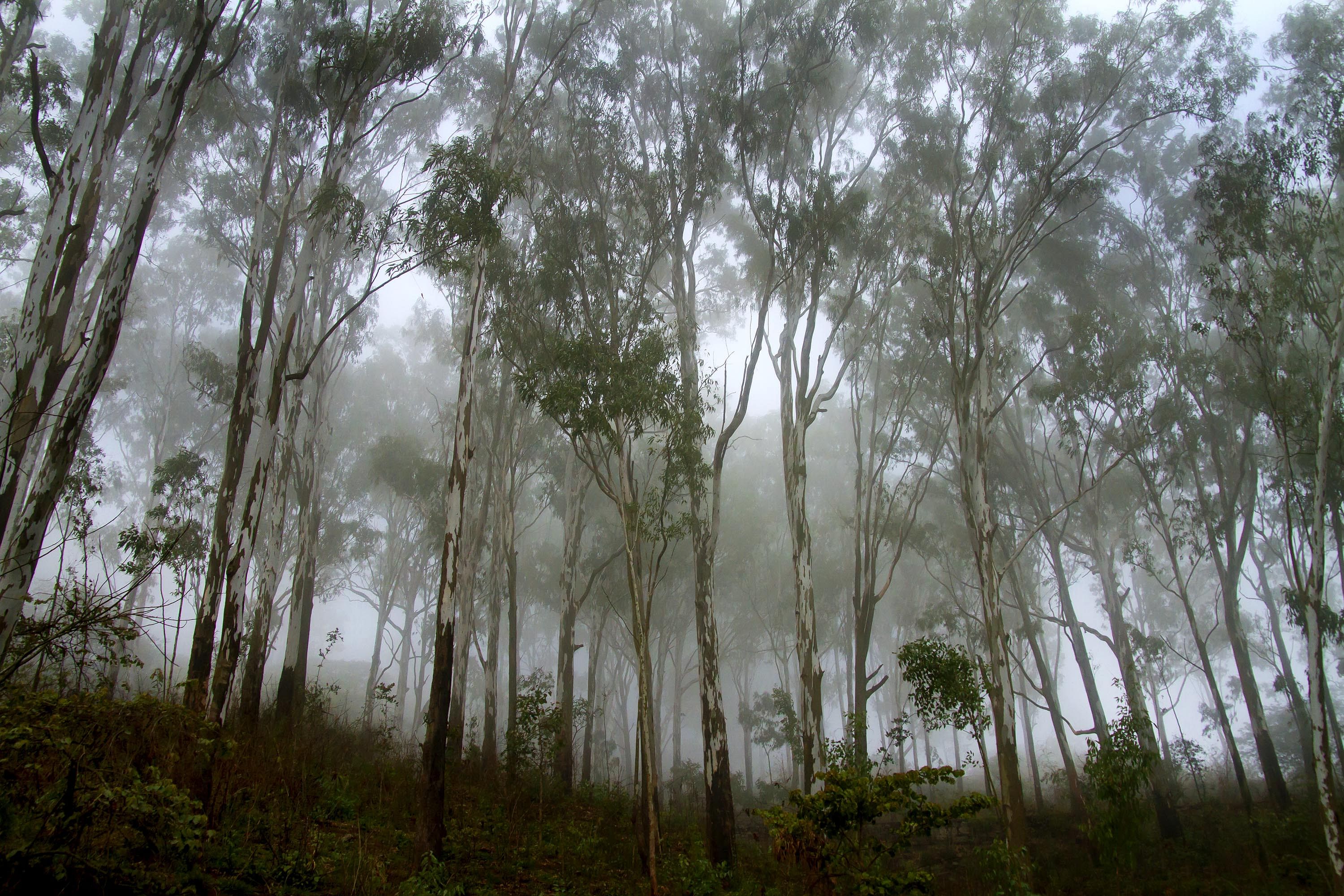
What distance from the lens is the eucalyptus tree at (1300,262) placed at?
31.7ft

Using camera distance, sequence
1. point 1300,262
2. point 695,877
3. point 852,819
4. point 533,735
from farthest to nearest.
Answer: point 1300,262 < point 533,735 < point 695,877 < point 852,819

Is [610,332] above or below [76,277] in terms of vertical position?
above

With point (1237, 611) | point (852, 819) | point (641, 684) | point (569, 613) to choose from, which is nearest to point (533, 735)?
point (569, 613)

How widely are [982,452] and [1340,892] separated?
6.71 m

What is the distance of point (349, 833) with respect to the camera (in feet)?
22.9

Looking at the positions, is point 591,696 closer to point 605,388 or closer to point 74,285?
point 605,388

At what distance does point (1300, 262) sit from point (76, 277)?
17593mm

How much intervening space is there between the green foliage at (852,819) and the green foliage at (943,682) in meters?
4.75

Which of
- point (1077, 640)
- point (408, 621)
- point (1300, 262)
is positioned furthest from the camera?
point (408, 621)

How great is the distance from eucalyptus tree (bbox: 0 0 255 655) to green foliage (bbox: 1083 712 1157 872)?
11.2m

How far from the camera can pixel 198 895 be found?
437cm

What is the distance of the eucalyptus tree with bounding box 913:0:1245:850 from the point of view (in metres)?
12.4

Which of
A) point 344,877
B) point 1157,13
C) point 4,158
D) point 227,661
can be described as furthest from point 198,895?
point 1157,13

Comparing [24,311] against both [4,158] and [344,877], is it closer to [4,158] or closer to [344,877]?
[344,877]
